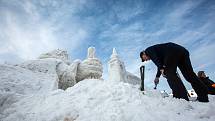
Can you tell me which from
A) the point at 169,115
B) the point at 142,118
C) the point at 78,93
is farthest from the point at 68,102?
the point at 169,115

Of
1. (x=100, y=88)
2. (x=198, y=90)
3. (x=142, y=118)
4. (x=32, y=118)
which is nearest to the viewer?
(x=142, y=118)

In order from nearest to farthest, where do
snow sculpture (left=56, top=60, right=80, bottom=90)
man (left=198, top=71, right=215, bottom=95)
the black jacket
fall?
1. the black jacket
2. man (left=198, top=71, right=215, bottom=95)
3. snow sculpture (left=56, top=60, right=80, bottom=90)

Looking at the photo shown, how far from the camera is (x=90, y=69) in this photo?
2103cm

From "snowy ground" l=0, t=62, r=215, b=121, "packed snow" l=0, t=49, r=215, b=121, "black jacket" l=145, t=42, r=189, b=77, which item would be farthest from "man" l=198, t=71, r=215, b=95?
"packed snow" l=0, t=49, r=215, b=121

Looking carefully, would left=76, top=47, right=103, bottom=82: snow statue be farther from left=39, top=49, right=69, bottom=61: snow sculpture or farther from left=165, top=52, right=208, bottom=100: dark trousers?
left=165, top=52, right=208, bottom=100: dark trousers

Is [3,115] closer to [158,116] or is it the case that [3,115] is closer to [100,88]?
[100,88]

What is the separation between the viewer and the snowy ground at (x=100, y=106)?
4429 mm

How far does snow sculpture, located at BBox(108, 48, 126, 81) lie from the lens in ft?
88.1

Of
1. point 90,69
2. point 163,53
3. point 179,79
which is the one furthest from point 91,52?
point 179,79

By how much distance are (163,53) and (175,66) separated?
0.50 metres

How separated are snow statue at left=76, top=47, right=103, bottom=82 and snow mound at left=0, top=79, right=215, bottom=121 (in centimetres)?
1409

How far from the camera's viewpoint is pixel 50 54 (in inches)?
862

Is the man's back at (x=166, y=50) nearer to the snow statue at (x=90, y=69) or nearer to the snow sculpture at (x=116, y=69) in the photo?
the snow statue at (x=90, y=69)

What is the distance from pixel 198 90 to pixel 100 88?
2.71m
